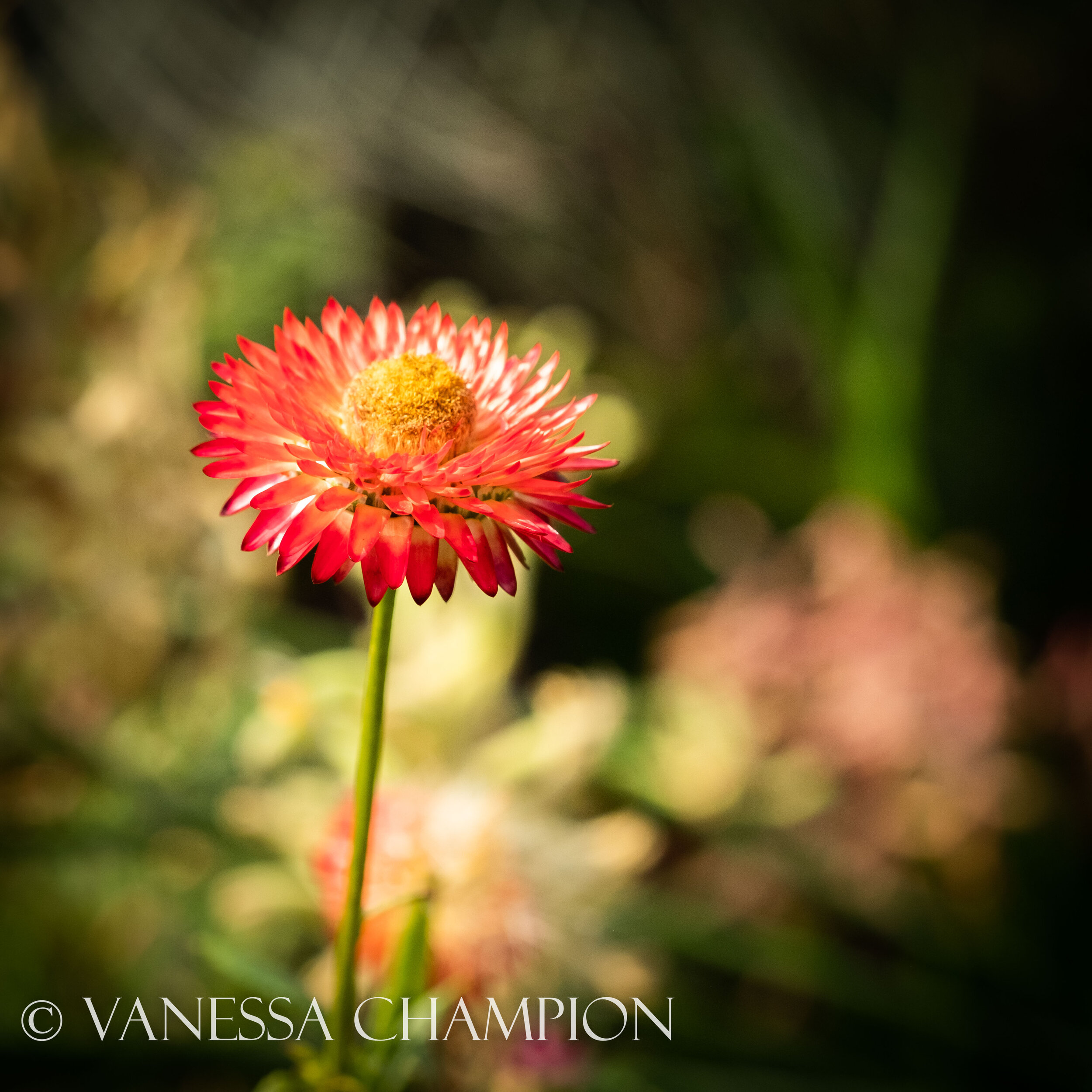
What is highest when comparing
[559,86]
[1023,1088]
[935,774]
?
[559,86]

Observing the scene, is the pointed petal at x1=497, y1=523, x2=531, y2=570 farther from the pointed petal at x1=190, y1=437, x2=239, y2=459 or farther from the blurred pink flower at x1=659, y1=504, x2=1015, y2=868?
the blurred pink flower at x1=659, y1=504, x2=1015, y2=868

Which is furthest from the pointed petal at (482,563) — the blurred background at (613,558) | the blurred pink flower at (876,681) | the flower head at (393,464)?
the blurred pink flower at (876,681)

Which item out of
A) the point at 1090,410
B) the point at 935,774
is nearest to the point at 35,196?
the point at 935,774

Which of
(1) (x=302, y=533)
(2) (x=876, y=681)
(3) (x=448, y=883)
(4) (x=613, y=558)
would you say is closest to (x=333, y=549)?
(1) (x=302, y=533)

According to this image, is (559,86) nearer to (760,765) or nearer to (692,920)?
(760,765)

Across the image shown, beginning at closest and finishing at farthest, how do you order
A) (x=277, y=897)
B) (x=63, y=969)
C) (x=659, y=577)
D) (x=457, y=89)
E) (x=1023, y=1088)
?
(x=277, y=897) → (x=63, y=969) → (x=1023, y=1088) → (x=659, y=577) → (x=457, y=89)

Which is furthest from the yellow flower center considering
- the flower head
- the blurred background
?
the blurred background

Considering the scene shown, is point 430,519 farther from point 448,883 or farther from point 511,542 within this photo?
point 448,883

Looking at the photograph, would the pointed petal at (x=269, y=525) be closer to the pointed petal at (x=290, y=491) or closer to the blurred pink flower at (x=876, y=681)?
the pointed petal at (x=290, y=491)
